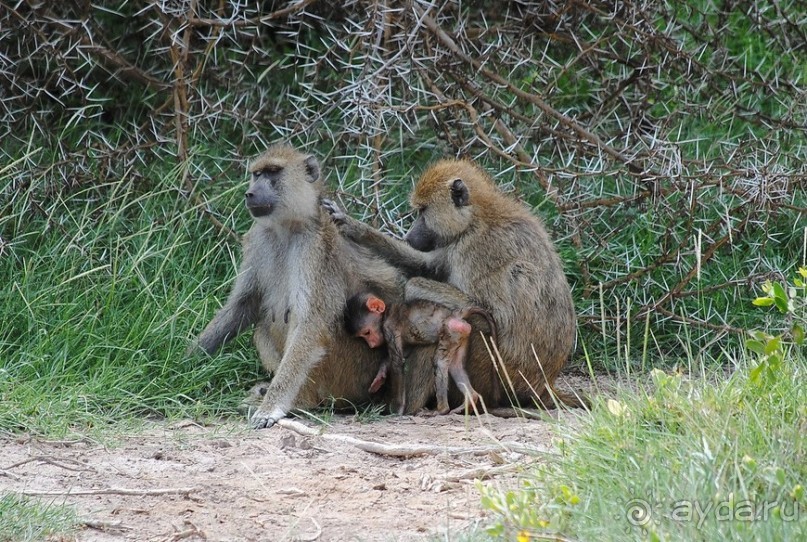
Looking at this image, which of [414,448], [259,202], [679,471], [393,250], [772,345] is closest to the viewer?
[679,471]

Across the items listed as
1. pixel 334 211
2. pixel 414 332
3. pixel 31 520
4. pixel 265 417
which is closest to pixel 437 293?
pixel 414 332

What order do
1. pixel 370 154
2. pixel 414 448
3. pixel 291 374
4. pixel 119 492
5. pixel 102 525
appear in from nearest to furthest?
1. pixel 102 525
2. pixel 119 492
3. pixel 414 448
4. pixel 291 374
5. pixel 370 154

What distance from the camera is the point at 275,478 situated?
13.2 feet

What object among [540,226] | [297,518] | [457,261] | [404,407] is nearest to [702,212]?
[540,226]

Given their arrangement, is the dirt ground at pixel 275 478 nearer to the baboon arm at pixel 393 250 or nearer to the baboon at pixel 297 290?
the baboon at pixel 297 290

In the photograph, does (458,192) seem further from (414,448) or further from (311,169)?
(414,448)

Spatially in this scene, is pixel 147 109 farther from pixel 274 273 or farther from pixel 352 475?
pixel 352 475

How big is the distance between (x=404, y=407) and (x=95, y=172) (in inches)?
88.7

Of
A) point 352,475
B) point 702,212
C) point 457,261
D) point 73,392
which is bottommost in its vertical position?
point 73,392

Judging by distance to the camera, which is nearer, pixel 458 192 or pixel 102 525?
pixel 102 525

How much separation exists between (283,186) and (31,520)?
91.0 inches

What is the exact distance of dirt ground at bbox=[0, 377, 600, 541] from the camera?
11.4 ft

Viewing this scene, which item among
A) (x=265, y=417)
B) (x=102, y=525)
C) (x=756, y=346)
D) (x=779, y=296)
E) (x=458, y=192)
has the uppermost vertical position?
(x=779, y=296)

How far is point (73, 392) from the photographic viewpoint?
4.82 m
